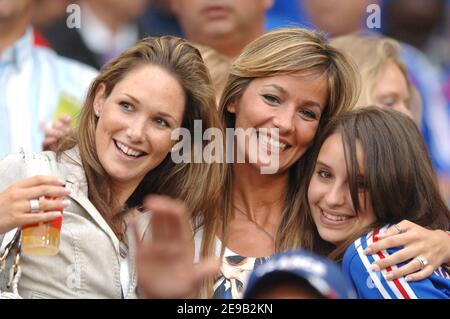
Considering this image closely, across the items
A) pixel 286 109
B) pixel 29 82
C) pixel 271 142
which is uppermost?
pixel 29 82

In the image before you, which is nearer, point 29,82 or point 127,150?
point 127,150

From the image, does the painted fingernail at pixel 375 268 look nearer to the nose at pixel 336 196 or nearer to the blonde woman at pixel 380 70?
the nose at pixel 336 196

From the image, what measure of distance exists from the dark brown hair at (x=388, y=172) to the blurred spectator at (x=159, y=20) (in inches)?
63.6

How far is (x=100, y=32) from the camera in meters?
4.45

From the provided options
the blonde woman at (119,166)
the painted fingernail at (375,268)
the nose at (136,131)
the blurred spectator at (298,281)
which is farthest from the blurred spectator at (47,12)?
the blurred spectator at (298,281)

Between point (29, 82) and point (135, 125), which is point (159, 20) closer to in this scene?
point (29, 82)

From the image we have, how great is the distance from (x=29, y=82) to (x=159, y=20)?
0.68 m

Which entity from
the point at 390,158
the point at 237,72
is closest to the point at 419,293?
the point at 390,158

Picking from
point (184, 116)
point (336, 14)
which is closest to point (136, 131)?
point (184, 116)

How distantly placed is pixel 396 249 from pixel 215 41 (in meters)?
1.88

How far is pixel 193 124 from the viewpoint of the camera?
10.1 ft

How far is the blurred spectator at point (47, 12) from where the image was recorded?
4.41m

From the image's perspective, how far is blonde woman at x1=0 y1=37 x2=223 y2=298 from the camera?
2658mm

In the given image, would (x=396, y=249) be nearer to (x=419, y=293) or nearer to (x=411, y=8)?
(x=419, y=293)
